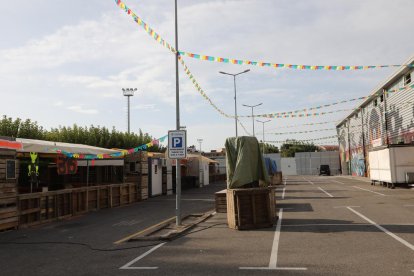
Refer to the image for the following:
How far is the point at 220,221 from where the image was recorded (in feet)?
43.0

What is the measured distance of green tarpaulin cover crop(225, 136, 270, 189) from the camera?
11844 mm

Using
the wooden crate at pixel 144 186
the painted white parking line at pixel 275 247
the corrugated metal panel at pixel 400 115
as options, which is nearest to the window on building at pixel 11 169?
the painted white parking line at pixel 275 247

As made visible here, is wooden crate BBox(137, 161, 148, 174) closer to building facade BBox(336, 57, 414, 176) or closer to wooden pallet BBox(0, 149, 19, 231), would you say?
wooden pallet BBox(0, 149, 19, 231)

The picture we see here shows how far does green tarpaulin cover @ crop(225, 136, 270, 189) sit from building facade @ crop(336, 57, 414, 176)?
12.0 metres

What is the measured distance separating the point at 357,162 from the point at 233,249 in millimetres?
54580

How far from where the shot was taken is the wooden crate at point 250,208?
11172mm

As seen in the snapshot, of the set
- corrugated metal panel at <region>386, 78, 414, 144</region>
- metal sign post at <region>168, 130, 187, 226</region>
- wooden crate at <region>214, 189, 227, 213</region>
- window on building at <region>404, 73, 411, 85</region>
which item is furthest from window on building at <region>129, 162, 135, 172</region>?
window on building at <region>404, 73, 411, 85</region>

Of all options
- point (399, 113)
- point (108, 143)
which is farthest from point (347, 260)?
point (108, 143)

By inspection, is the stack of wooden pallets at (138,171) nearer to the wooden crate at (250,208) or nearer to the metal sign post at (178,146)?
the metal sign post at (178,146)

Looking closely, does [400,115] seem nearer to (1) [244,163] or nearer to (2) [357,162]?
(2) [357,162]

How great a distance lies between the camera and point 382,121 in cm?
4112

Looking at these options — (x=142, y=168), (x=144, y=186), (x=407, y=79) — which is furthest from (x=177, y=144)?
(x=407, y=79)

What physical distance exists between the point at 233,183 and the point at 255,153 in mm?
1300

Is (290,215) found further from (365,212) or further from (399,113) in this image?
(399,113)
